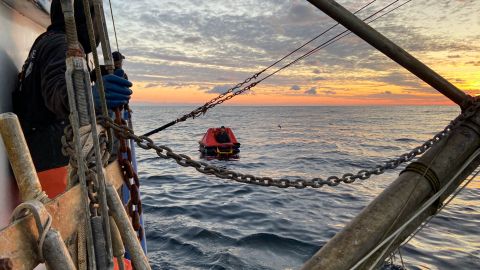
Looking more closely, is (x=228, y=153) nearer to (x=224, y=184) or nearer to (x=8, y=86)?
(x=224, y=184)

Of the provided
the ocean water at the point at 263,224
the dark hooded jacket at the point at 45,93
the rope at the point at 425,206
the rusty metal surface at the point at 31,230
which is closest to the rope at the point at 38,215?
the rusty metal surface at the point at 31,230

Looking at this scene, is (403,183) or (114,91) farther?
(403,183)

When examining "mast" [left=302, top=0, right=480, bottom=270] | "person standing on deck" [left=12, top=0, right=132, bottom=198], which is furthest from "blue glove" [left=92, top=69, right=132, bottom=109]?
"mast" [left=302, top=0, right=480, bottom=270]

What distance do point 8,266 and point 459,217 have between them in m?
14.7

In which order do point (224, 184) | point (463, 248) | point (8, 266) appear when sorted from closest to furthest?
point (8, 266) → point (463, 248) → point (224, 184)

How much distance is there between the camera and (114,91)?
2523 millimetres

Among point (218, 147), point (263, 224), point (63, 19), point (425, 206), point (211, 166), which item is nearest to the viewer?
point (425, 206)

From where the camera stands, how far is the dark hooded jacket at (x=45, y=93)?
8.28 ft

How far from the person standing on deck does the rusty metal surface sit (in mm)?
749

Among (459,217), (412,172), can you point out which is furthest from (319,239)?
(412,172)

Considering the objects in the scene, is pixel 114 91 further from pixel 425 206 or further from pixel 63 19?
pixel 425 206

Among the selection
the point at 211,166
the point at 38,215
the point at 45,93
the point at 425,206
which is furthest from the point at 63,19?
the point at 425,206

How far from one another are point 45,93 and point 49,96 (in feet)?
0.20

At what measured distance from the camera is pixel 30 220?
169 cm
